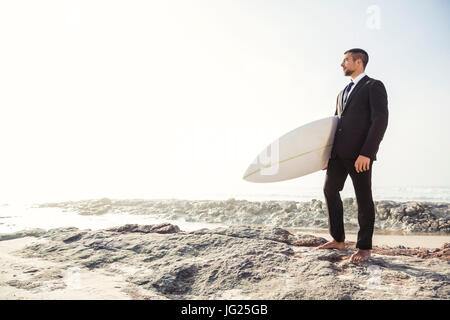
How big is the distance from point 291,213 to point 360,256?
5123 mm

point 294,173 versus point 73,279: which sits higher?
point 294,173

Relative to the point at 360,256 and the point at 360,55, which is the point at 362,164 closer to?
the point at 360,256

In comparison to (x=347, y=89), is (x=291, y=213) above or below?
below

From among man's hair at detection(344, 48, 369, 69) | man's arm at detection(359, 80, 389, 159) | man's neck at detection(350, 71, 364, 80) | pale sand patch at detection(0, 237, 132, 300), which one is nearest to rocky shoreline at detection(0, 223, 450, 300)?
pale sand patch at detection(0, 237, 132, 300)

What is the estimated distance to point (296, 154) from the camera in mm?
3227

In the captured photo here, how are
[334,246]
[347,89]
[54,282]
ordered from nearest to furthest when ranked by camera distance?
[54,282]
[334,246]
[347,89]

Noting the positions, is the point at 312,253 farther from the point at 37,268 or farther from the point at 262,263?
the point at 37,268

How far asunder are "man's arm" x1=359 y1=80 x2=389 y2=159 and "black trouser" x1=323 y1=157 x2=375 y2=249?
0.15m

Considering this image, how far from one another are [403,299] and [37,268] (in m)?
2.94

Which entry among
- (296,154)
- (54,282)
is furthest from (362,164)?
(54,282)
